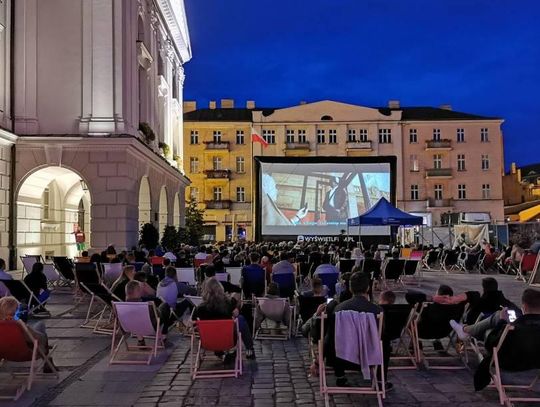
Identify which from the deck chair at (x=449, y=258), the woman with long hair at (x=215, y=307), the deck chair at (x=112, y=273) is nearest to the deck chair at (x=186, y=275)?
the deck chair at (x=112, y=273)

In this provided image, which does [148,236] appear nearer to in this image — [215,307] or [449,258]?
[449,258]

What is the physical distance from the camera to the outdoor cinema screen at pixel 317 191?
35.8 m

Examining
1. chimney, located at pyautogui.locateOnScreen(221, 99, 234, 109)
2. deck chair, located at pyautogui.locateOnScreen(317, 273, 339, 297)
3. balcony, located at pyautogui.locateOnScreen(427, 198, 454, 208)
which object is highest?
chimney, located at pyautogui.locateOnScreen(221, 99, 234, 109)

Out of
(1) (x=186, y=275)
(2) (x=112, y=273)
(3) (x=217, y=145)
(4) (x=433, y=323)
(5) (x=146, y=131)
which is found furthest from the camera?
(3) (x=217, y=145)

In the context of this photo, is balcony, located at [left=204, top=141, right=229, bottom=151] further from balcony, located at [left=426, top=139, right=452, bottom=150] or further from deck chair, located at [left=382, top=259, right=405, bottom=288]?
deck chair, located at [left=382, top=259, right=405, bottom=288]

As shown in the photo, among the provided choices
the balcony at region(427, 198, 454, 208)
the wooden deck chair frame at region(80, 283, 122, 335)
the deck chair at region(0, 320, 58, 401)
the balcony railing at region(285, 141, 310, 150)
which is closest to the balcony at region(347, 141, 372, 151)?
the balcony railing at region(285, 141, 310, 150)

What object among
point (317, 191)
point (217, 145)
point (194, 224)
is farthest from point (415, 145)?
point (194, 224)

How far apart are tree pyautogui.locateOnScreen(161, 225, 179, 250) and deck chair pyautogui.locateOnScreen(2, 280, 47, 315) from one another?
14329mm

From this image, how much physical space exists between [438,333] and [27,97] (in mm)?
17701

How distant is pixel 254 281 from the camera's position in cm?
1133

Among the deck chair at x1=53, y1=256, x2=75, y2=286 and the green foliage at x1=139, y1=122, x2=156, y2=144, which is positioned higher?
the green foliage at x1=139, y1=122, x2=156, y2=144

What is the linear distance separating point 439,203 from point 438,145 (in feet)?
16.3

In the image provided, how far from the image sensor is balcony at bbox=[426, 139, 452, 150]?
183ft

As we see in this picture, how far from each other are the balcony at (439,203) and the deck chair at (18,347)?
52.2 meters
